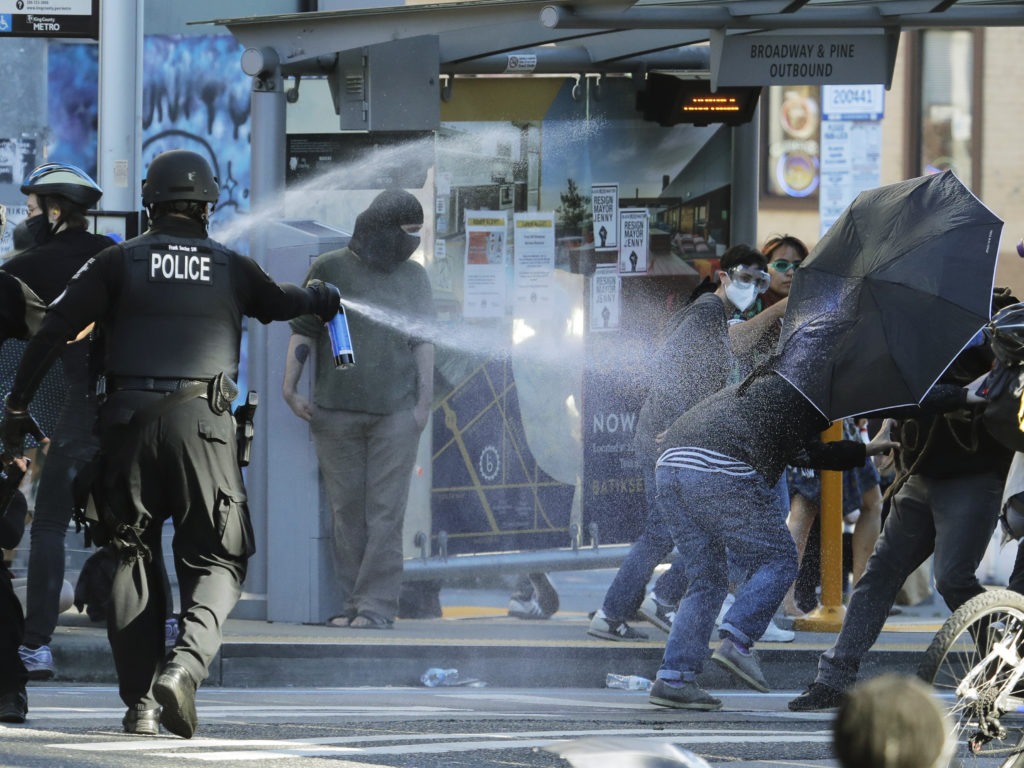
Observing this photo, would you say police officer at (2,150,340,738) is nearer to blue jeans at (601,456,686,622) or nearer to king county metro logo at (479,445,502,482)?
blue jeans at (601,456,686,622)

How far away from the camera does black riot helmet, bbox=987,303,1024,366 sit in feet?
20.8

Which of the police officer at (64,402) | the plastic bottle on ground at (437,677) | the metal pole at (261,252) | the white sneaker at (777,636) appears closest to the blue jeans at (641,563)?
the white sneaker at (777,636)

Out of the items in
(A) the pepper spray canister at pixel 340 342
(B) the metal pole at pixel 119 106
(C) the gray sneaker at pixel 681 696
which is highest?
(B) the metal pole at pixel 119 106

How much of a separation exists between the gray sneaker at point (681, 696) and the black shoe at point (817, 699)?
360 mm

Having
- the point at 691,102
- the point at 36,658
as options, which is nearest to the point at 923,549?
the point at 36,658

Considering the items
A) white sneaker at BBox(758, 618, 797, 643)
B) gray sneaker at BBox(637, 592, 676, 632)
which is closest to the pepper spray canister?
gray sneaker at BBox(637, 592, 676, 632)

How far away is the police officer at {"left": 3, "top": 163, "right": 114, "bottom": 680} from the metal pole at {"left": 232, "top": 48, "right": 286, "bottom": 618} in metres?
1.63

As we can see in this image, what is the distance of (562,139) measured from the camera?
10828 mm

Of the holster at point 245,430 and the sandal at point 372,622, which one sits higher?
the holster at point 245,430

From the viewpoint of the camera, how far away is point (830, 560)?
33.8 feet

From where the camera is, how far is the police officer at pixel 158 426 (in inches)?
254

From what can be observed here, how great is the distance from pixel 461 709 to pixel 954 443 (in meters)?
2.12

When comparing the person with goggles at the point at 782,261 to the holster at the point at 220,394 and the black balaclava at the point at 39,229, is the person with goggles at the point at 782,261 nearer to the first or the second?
the black balaclava at the point at 39,229

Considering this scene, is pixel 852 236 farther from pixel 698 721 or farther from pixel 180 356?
pixel 180 356
